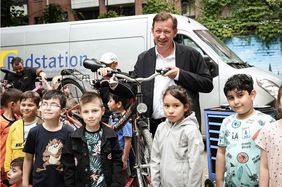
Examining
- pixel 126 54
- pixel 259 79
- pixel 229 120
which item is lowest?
pixel 229 120

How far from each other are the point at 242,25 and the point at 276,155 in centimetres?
1461

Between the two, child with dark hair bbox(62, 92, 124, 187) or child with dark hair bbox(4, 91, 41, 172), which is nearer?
child with dark hair bbox(62, 92, 124, 187)

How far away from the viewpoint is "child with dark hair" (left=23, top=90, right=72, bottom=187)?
11.9ft

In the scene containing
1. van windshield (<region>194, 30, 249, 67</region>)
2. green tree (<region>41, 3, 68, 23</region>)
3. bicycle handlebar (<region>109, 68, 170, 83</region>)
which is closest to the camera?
bicycle handlebar (<region>109, 68, 170, 83</region>)

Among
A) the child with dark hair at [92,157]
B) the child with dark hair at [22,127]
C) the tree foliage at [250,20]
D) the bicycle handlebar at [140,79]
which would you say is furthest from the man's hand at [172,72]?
the tree foliage at [250,20]

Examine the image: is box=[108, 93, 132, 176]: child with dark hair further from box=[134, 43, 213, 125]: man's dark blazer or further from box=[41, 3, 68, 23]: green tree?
box=[41, 3, 68, 23]: green tree

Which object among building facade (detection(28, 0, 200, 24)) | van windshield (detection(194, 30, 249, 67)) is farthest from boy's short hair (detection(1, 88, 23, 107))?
building facade (detection(28, 0, 200, 24))

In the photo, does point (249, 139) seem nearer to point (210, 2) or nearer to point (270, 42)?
point (270, 42)

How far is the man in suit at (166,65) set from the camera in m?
3.70

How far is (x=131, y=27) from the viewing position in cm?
898

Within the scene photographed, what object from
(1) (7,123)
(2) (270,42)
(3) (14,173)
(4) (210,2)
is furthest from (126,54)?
(4) (210,2)

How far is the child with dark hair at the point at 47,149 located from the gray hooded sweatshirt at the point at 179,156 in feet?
2.70

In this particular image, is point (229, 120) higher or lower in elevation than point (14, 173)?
higher

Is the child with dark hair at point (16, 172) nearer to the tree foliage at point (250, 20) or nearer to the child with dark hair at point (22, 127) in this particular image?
the child with dark hair at point (22, 127)
